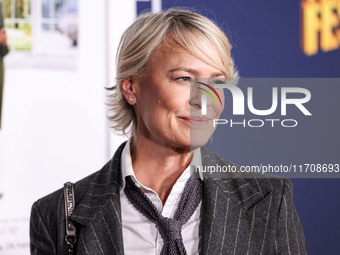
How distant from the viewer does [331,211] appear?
96.9 inches

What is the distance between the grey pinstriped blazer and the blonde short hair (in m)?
0.32

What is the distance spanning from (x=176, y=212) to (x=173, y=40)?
52 cm

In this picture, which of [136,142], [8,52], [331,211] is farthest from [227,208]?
[8,52]

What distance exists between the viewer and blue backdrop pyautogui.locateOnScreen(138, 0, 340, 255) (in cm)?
246

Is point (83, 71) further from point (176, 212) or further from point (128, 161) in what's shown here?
point (176, 212)

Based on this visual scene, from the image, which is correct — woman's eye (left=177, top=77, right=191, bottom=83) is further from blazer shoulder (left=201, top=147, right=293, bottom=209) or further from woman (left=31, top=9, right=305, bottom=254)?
blazer shoulder (left=201, top=147, right=293, bottom=209)

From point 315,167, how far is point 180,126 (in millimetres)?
626

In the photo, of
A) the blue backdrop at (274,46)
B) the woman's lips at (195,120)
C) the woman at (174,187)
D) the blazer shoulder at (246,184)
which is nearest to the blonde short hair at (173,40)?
the woman at (174,187)

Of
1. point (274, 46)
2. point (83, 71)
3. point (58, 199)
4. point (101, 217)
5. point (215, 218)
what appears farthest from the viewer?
point (83, 71)

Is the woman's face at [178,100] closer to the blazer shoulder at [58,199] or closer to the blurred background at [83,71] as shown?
the blazer shoulder at [58,199]

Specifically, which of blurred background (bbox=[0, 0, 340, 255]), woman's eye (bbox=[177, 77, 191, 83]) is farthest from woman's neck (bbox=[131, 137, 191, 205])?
blurred background (bbox=[0, 0, 340, 255])

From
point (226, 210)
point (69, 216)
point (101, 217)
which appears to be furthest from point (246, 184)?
point (69, 216)

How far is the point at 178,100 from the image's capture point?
1704 millimetres

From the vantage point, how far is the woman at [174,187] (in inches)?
65.4
